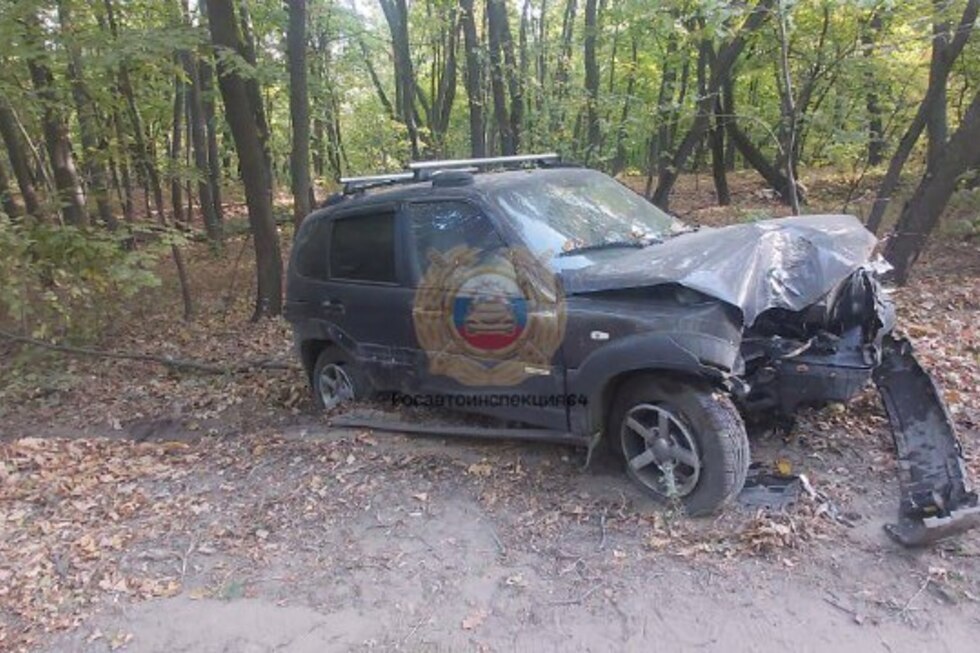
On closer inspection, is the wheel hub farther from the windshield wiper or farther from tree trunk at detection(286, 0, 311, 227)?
tree trunk at detection(286, 0, 311, 227)

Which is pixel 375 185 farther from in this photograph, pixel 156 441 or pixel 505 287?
pixel 156 441

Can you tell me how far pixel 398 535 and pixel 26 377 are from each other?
21.5 ft

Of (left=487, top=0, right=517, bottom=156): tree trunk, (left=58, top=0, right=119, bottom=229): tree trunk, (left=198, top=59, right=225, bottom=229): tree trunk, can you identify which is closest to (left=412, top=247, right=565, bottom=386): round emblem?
(left=58, top=0, right=119, bottom=229): tree trunk

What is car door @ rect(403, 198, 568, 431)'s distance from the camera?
4.45 m

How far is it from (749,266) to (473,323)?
1676mm

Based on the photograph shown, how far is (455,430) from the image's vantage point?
16.5ft

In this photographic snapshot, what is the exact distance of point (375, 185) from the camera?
5.90 meters

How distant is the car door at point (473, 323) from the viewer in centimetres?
445

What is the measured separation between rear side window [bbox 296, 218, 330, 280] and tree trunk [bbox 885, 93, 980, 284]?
554cm

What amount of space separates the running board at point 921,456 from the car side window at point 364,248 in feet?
10.7

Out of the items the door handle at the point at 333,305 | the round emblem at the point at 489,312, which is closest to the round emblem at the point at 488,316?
the round emblem at the point at 489,312

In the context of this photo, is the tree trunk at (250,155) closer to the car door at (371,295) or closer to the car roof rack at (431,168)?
the car roof rack at (431,168)

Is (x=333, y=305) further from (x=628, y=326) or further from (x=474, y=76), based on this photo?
(x=474, y=76)

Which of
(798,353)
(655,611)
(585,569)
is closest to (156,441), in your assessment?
(585,569)
